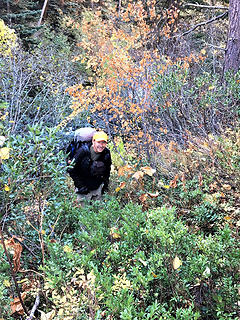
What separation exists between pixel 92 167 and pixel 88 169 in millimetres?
68

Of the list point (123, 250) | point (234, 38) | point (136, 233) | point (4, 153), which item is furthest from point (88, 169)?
point (234, 38)

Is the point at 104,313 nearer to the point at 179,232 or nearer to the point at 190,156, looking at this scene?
the point at 179,232

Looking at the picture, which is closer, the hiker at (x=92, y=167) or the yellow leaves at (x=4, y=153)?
the yellow leaves at (x=4, y=153)

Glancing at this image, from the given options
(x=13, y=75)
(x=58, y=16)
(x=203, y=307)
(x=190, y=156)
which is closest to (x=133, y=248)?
(x=203, y=307)

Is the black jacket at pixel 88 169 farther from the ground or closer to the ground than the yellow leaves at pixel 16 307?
farther from the ground

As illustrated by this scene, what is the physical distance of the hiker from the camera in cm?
362

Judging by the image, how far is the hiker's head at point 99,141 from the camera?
137 inches

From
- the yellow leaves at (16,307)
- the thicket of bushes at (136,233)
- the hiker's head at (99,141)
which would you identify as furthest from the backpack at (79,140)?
the yellow leaves at (16,307)

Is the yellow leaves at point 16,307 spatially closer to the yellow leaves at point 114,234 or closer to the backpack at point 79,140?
the yellow leaves at point 114,234

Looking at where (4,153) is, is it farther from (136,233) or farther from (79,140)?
(79,140)

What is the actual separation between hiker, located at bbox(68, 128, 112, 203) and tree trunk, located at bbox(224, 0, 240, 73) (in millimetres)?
3863

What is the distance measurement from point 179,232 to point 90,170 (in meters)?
2.01

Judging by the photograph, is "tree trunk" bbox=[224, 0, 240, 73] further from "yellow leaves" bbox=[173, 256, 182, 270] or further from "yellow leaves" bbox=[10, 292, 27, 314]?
"yellow leaves" bbox=[10, 292, 27, 314]

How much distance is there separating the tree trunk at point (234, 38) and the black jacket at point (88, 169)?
3851mm
